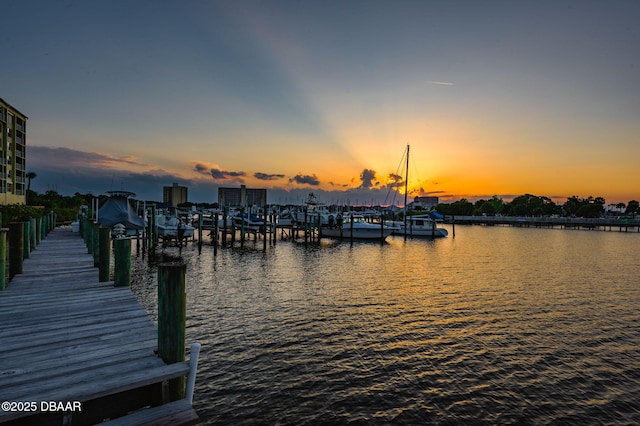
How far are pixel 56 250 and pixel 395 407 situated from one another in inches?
696

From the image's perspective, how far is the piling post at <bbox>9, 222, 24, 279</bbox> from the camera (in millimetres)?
10742

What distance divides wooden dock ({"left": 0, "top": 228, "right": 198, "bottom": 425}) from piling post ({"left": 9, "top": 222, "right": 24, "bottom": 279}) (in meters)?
3.59

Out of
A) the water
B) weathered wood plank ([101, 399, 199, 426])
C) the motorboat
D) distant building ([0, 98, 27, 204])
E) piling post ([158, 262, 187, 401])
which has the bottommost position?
the water

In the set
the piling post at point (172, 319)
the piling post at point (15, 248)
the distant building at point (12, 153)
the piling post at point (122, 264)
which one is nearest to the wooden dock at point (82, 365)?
the piling post at point (172, 319)

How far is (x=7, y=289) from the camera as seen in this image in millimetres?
9203

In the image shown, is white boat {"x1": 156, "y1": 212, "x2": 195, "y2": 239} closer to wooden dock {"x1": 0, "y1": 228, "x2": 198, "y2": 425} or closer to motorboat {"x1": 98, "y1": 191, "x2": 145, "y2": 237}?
motorboat {"x1": 98, "y1": 191, "x2": 145, "y2": 237}

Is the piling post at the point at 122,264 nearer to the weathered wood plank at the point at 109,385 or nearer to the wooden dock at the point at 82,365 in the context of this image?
the wooden dock at the point at 82,365

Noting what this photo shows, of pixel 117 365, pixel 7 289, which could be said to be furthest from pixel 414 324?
pixel 7 289

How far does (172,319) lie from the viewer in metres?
5.12

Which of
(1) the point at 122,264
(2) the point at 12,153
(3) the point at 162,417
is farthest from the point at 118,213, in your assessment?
(2) the point at 12,153

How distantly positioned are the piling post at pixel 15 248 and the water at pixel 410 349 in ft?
16.1

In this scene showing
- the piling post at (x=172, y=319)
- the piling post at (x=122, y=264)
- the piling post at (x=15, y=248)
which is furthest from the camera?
the piling post at (x=15, y=248)

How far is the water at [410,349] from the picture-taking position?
296 inches

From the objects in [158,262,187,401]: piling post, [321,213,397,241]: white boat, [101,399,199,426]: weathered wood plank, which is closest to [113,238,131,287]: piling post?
[158,262,187,401]: piling post
